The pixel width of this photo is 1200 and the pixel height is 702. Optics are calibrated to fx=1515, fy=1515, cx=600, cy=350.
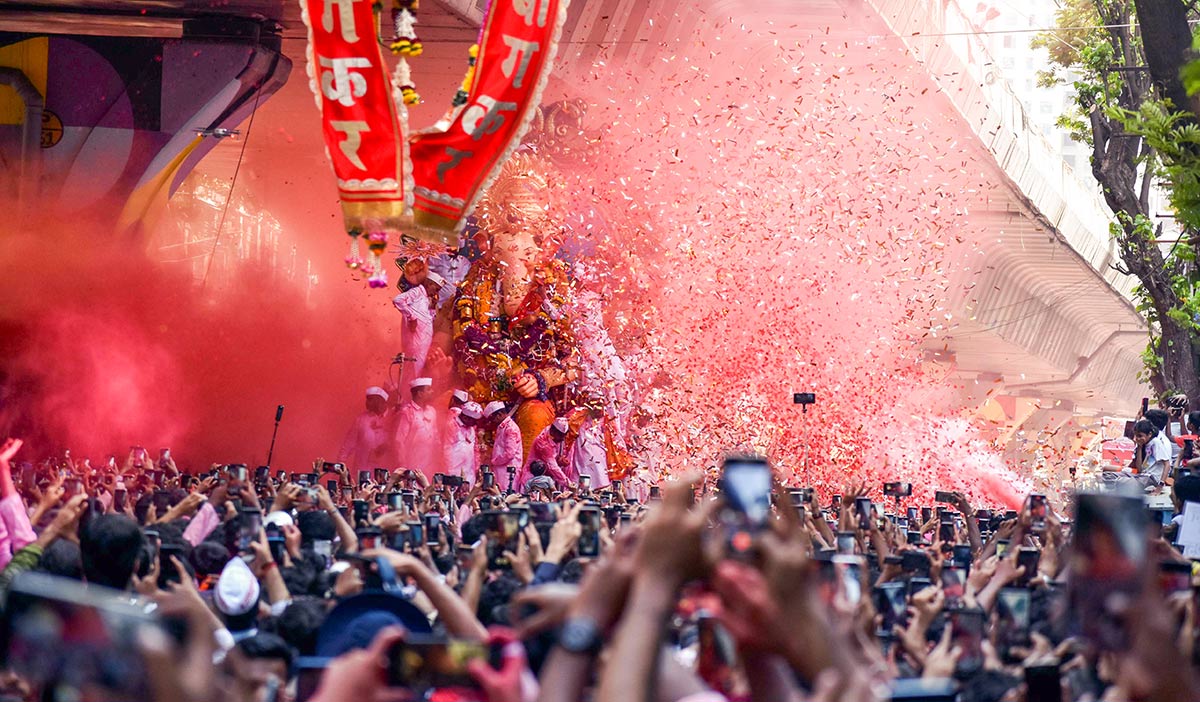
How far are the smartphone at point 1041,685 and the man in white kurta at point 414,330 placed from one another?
14.8 m

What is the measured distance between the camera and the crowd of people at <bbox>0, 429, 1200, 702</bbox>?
2.49 metres

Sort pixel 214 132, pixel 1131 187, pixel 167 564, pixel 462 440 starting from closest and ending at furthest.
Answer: pixel 167 564 → pixel 462 440 → pixel 214 132 → pixel 1131 187

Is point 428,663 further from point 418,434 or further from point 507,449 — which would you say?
point 418,434

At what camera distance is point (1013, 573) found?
570 centimetres

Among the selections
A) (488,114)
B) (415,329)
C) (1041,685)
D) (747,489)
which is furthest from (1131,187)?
(747,489)

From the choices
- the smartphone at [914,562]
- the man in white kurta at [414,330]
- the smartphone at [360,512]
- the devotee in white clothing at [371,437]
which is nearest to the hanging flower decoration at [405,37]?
the smartphone at [360,512]

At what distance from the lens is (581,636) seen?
8.94 feet

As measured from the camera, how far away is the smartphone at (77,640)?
7.96ft

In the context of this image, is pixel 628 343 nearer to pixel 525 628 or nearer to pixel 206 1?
pixel 206 1

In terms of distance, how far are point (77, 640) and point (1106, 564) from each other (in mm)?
1738

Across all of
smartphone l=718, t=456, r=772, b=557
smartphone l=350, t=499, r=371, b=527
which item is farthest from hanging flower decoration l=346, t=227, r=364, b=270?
smartphone l=718, t=456, r=772, b=557

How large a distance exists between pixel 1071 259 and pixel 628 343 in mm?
14623

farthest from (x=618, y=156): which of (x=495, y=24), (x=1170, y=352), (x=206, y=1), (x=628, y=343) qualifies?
(x=495, y=24)

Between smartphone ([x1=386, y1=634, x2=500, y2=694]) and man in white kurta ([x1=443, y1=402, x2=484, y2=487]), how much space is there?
13.9m
